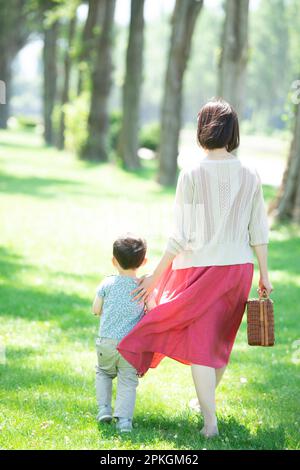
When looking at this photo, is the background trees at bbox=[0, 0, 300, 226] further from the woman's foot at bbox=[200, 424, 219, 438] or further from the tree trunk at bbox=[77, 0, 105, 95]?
the woman's foot at bbox=[200, 424, 219, 438]

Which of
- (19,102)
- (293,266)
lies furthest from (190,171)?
(19,102)

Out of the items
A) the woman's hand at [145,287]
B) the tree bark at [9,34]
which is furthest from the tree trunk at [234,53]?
the tree bark at [9,34]

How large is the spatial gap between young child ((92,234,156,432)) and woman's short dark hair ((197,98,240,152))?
715mm

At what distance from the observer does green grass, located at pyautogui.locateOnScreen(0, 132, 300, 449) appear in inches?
193

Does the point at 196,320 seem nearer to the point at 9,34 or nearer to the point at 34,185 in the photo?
the point at 34,185

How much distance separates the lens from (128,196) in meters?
19.7

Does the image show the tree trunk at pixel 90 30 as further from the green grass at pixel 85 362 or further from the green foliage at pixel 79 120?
the green grass at pixel 85 362

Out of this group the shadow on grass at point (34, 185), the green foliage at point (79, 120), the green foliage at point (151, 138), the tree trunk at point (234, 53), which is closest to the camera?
the tree trunk at point (234, 53)

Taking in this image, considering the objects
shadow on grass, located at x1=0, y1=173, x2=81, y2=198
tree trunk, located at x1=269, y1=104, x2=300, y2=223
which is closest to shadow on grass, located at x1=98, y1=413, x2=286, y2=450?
tree trunk, located at x1=269, y1=104, x2=300, y2=223

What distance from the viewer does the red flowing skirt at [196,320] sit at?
4.82m

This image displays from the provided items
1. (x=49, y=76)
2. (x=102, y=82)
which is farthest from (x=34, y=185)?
(x=49, y=76)

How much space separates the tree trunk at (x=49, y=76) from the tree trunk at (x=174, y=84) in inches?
907

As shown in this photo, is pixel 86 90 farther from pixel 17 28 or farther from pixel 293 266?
pixel 17 28

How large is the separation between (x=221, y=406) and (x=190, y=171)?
1.70 m
